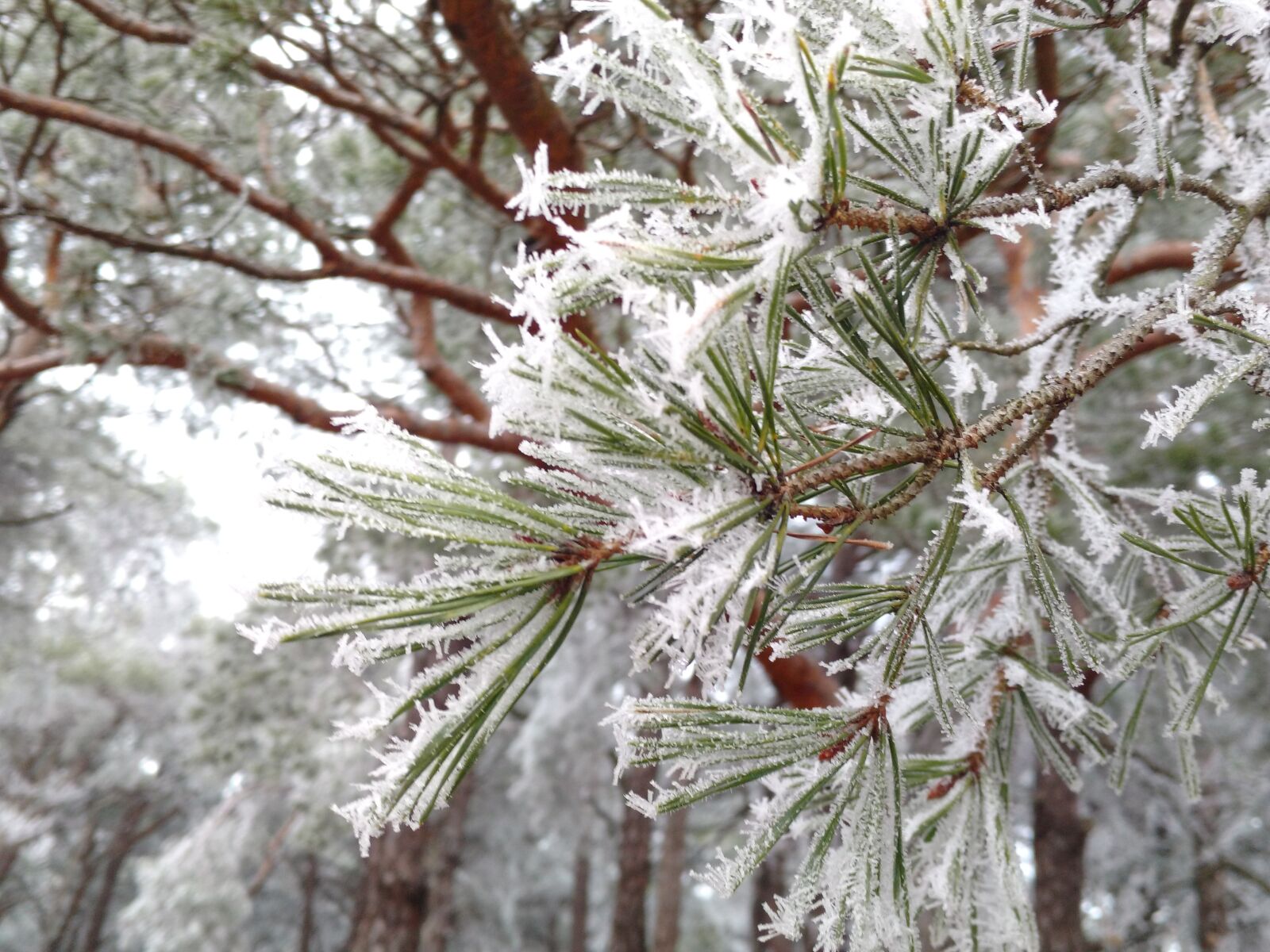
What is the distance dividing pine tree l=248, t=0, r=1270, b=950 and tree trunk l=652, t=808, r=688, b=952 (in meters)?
5.88

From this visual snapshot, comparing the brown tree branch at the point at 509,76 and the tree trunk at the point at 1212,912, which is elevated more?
the brown tree branch at the point at 509,76

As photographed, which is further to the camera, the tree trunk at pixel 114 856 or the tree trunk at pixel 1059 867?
the tree trunk at pixel 114 856

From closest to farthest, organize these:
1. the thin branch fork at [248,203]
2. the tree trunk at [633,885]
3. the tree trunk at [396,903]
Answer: the thin branch fork at [248,203]
the tree trunk at [396,903]
the tree trunk at [633,885]

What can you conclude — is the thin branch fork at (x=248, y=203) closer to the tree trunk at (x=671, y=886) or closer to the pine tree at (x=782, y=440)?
the pine tree at (x=782, y=440)

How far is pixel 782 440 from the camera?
0.68m

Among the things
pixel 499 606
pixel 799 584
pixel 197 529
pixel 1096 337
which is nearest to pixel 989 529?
pixel 799 584

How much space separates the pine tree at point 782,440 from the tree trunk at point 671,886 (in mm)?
5884

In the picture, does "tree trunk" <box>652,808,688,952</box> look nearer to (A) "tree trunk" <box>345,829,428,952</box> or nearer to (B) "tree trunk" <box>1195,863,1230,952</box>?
(A) "tree trunk" <box>345,829,428,952</box>

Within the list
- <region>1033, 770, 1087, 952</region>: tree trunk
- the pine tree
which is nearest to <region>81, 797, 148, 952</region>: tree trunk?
<region>1033, 770, 1087, 952</region>: tree trunk

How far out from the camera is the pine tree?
0.51 metres

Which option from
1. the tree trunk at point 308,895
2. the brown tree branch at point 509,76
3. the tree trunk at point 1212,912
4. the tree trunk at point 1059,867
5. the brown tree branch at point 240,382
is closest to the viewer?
the brown tree branch at point 509,76

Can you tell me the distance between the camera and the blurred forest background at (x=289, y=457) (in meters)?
2.62

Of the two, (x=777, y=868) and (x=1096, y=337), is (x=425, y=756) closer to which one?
(x=1096, y=337)

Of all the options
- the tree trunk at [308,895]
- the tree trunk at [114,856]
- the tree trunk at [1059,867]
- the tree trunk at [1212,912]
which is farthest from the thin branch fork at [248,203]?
the tree trunk at [114,856]
